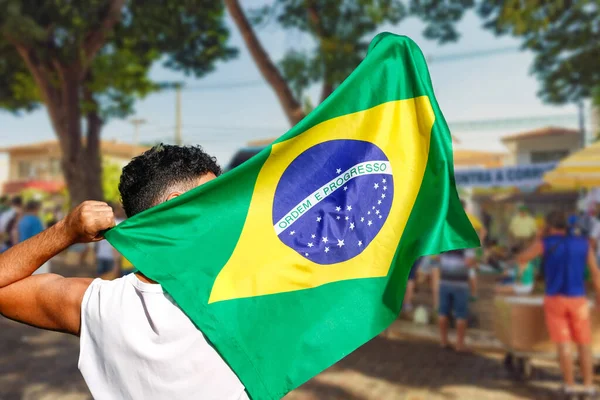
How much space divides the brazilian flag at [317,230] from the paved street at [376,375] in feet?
13.1

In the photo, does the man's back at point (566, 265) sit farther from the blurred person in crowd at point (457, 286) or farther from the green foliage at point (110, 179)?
the green foliage at point (110, 179)

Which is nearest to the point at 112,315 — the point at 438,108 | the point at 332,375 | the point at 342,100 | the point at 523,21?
the point at 342,100

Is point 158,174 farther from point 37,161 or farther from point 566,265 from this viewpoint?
point 37,161

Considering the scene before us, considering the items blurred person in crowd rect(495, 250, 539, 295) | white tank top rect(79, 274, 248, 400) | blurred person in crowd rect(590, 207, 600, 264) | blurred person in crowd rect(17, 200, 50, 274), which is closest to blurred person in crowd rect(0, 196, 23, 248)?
blurred person in crowd rect(17, 200, 50, 274)

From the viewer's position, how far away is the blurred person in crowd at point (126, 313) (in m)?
1.47

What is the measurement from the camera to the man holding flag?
1.52 metres

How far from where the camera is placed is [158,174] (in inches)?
67.1

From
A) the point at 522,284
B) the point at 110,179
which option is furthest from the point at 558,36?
the point at 110,179

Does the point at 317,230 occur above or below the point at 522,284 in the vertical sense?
above

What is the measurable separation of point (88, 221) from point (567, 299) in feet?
17.5

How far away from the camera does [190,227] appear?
178 cm

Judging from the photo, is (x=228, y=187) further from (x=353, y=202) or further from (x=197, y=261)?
(x=353, y=202)

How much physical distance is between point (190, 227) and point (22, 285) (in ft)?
1.65

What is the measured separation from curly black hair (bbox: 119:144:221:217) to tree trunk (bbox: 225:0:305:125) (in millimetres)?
7478
